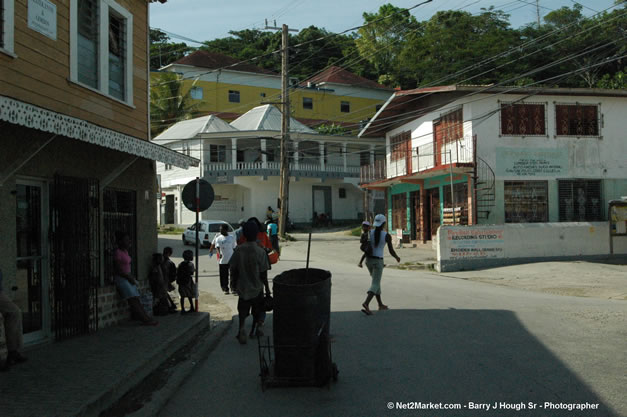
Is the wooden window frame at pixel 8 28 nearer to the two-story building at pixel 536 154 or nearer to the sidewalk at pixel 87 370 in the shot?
the sidewalk at pixel 87 370

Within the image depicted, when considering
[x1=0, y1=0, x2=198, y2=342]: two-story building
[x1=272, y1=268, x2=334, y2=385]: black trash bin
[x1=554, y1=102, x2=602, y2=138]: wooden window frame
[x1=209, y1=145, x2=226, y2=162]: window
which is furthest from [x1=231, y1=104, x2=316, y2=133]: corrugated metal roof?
[x1=272, y1=268, x2=334, y2=385]: black trash bin

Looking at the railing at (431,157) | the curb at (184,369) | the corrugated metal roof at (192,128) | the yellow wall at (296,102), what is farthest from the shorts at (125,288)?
the yellow wall at (296,102)

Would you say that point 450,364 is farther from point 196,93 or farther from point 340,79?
point 340,79

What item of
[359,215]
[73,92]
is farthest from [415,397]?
[359,215]

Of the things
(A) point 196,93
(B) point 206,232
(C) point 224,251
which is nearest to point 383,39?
(A) point 196,93

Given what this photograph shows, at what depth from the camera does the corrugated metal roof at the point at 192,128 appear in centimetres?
4028

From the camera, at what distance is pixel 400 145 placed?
29844 mm

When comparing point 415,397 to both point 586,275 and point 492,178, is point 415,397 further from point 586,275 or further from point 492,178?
point 492,178

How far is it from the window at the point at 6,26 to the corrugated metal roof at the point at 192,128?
33.0 metres

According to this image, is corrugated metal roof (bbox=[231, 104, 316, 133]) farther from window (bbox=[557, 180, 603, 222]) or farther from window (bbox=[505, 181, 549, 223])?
window (bbox=[557, 180, 603, 222])

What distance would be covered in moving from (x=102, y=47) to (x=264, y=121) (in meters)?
32.0

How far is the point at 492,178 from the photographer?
2236 centimetres

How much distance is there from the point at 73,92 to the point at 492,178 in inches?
696

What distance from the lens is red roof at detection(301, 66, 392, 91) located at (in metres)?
Result: 52.9
